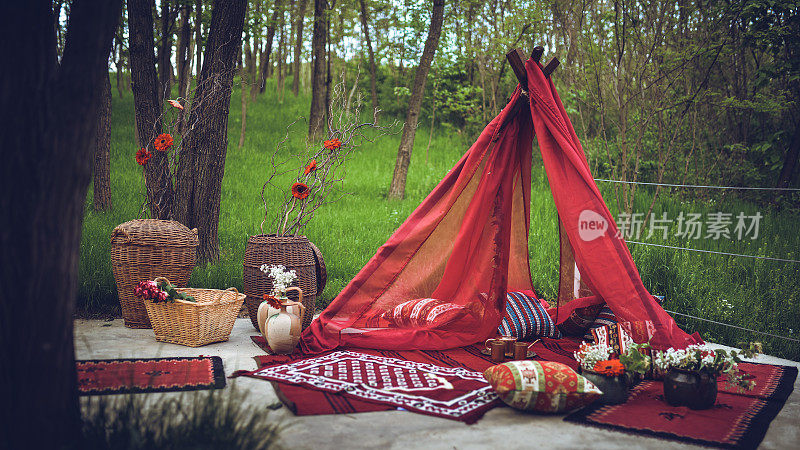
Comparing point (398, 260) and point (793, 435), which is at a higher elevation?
point (398, 260)

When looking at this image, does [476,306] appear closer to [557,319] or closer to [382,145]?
[557,319]

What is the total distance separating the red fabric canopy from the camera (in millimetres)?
3863

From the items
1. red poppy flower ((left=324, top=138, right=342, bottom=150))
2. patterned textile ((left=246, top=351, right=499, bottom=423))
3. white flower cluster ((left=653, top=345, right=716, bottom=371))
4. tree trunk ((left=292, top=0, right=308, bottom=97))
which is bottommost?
patterned textile ((left=246, top=351, right=499, bottom=423))

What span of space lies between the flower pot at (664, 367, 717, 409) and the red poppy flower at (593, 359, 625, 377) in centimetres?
26

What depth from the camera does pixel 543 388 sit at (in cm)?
305

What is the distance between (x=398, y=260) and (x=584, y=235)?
52.5 inches

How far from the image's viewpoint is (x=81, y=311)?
484cm

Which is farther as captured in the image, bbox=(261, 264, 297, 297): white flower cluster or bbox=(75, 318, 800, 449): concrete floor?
bbox=(261, 264, 297, 297): white flower cluster

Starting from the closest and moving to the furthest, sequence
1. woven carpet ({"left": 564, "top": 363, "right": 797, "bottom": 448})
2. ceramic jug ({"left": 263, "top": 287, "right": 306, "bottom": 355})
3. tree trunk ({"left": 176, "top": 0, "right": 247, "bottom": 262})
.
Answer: woven carpet ({"left": 564, "top": 363, "right": 797, "bottom": 448}) < ceramic jug ({"left": 263, "top": 287, "right": 306, "bottom": 355}) < tree trunk ({"left": 176, "top": 0, "right": 247, "bottom": 262})

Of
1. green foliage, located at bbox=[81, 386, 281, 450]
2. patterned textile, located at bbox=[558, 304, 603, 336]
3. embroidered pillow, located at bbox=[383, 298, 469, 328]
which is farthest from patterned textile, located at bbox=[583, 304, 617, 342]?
green foliage, located at bbox=[81, 386, 281, 450]

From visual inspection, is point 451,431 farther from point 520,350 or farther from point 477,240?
point 477,240

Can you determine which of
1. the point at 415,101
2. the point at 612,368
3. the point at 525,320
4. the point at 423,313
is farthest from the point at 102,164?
the point at 612,368

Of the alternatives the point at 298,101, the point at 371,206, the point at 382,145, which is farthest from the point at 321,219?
the point at 298,101

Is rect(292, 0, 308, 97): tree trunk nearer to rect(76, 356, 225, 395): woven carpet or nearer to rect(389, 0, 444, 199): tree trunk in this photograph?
rect(389, 0, 444, 199): tree trunk
